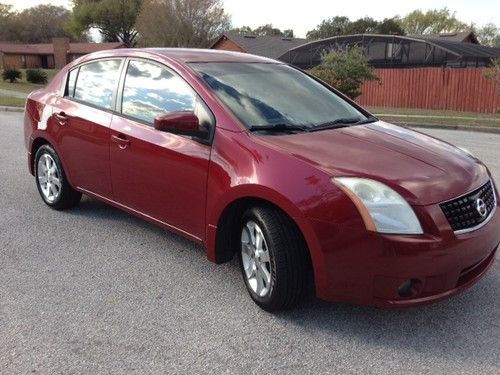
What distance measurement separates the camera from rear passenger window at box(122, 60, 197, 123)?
397cm

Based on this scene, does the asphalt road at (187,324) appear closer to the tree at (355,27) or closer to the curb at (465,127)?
the curb at (465,127)

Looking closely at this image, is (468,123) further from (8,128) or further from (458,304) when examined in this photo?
(458,304)

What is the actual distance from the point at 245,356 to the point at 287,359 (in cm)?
23

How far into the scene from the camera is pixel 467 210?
3.11 m

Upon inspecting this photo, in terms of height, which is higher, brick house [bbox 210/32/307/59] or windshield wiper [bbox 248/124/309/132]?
brick house [bbox 210/32/307/59]

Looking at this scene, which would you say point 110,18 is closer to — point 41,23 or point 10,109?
point 41,23

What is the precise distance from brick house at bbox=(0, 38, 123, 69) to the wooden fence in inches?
1941

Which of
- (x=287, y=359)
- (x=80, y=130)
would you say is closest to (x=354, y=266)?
(x=287, y=359)

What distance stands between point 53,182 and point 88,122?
109 cm

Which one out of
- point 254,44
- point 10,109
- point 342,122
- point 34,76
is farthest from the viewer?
point 254,44

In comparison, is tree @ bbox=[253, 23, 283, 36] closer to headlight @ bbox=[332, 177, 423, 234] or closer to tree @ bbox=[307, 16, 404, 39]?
tree @ bbox=[307, 16, 404, 39]

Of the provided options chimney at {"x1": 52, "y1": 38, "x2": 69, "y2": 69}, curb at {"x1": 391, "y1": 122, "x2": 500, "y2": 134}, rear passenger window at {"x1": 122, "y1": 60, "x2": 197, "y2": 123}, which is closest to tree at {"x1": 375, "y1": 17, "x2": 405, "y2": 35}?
chimney at {"x1": 52, "y1": 38, "x2": 69, "y2": 69}

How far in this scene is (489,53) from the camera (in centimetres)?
3462

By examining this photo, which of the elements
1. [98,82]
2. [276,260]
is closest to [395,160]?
[276,260]
